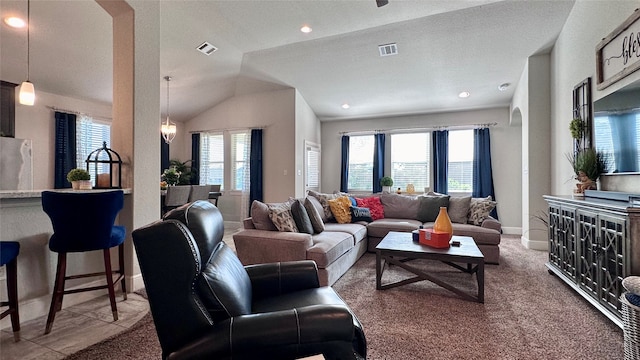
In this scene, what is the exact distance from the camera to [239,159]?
6.50 meters

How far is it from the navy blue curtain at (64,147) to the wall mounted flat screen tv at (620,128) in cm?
712

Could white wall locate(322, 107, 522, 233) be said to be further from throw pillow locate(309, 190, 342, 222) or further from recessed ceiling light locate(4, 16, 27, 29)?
recessed ceiling light locate(4, 16, 27, 29)

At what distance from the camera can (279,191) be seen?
232 inches

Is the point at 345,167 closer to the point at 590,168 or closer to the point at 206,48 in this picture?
the point at 206,48

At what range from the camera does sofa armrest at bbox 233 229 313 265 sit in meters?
2.80

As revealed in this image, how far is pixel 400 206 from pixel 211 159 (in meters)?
4.52

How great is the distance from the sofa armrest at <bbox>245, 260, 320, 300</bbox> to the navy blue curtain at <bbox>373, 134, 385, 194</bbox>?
16.5ft

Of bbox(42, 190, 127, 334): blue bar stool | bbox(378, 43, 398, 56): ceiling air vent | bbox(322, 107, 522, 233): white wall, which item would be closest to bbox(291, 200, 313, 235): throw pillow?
bbox(42, 190, 127, 334): blue bar stool

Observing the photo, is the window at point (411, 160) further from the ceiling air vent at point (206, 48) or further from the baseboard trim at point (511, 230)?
the ceiling air vent at point (206, 48)

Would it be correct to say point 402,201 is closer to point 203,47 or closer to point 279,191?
point 279,191

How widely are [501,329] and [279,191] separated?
4492 mm

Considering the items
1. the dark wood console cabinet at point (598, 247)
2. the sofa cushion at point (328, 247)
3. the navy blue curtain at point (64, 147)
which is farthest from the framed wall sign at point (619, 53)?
the navy blue curtain at point (64, 147)

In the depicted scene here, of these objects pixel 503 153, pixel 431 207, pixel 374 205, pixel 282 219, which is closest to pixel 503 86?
pixel 503 153

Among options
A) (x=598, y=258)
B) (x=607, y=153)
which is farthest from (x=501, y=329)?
(x=607, y=153)
